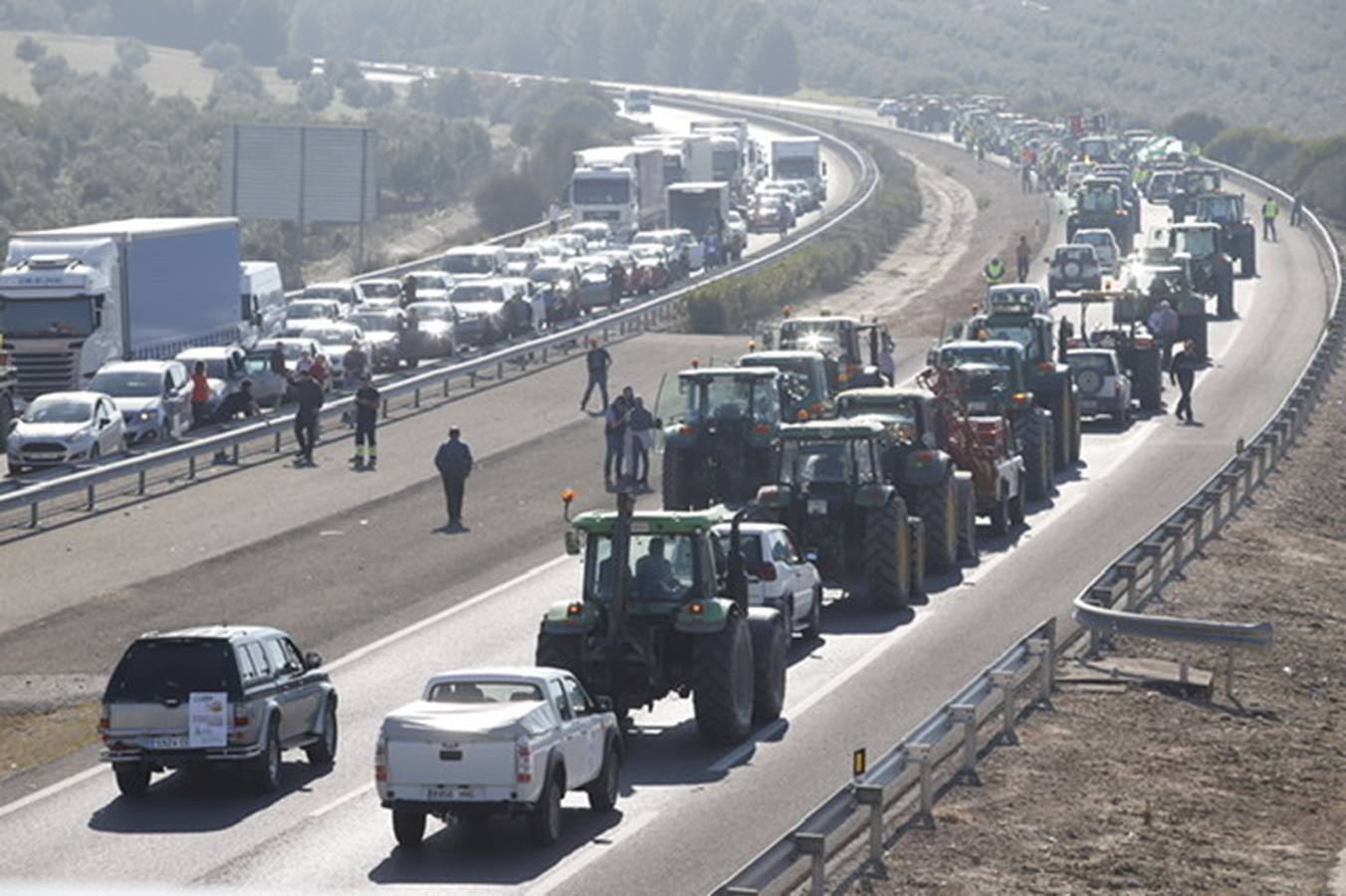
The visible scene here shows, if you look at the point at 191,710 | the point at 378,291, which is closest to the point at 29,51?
the point at 378,291

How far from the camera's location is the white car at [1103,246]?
7419 cm

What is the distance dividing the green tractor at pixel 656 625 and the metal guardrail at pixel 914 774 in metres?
1.95

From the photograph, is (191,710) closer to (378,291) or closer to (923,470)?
(923,470)

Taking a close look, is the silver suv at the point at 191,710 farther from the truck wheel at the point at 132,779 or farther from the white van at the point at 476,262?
the white van at the point at 476,262

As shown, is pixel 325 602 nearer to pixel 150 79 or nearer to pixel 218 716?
pixel 218 716

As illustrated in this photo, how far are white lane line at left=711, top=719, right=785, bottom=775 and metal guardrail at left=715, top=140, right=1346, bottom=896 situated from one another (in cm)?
151

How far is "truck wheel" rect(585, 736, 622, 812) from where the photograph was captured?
21.3 m

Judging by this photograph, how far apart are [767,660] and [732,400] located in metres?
10.8

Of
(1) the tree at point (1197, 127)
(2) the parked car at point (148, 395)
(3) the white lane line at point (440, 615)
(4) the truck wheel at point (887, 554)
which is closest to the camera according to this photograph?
(3) the white lane line at point (440, 615)

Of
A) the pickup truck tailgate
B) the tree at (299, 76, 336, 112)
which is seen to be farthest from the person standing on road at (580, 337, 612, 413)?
the tree at (299, 76, 336, 112)

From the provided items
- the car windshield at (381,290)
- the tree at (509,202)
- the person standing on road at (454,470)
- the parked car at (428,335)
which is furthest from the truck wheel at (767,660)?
the tree at (509,202)

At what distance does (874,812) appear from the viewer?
19.2 metres

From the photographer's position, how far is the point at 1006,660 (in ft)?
79.6

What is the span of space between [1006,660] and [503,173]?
91.1m
